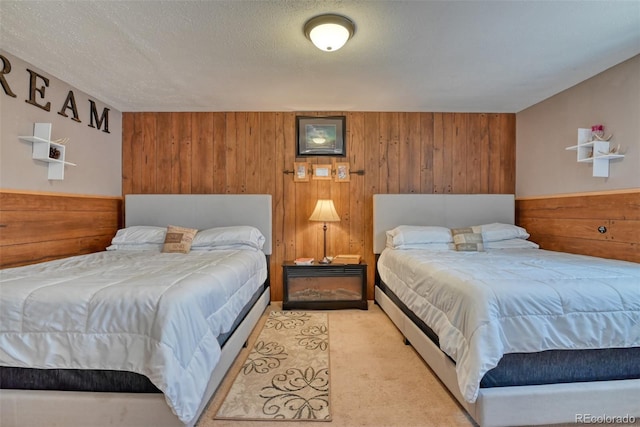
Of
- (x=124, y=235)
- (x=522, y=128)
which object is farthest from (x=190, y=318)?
(x=522, y=128)

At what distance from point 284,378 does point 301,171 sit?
2250 millimetres

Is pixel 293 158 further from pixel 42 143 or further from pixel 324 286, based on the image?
pixel 42 143

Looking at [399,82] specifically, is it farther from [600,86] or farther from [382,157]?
[600,86]

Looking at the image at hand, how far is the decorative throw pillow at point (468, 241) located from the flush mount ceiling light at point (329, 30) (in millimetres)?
2149

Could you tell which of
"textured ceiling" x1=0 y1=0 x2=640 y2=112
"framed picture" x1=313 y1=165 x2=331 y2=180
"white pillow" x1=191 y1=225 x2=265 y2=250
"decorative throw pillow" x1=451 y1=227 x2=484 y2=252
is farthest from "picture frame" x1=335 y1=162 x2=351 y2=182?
"decorative throw pillow" x1=451 y1=227 x2=484 y2=252

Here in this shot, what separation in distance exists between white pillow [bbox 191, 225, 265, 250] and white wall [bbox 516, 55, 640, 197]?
3128mm

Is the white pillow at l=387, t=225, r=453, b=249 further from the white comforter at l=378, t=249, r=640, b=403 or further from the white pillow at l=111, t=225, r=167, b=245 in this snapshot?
the white pillow at l=111, t=225, r=167, b=245

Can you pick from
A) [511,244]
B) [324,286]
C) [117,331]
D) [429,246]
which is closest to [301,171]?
[324,286]

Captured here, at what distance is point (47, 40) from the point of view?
2.06 meters

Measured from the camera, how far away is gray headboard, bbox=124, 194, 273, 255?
135 inches

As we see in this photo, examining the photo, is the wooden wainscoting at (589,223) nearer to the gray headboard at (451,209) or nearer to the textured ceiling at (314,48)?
the gray headboard at (451,209)

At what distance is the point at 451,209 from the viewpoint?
3492 mm

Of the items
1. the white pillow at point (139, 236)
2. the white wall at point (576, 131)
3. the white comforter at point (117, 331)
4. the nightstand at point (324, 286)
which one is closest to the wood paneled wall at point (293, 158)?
the white wall at point (576, 131)

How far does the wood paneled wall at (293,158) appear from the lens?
11.7ft
